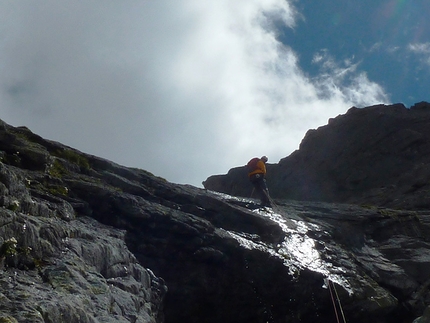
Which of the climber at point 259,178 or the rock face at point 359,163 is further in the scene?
the rock face at point 359,163

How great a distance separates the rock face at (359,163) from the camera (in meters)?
42.5

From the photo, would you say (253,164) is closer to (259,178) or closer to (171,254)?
(259,178)

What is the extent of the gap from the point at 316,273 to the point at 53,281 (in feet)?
43.0

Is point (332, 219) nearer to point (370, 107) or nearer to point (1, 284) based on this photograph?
point (1, 284)

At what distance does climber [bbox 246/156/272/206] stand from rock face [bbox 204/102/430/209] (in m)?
15.1

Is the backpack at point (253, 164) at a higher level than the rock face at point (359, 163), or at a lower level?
lower

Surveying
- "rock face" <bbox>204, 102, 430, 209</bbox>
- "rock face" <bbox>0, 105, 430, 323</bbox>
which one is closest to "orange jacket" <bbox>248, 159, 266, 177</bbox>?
"rock face" <bbox>0, 105, 430, 323</bbox>

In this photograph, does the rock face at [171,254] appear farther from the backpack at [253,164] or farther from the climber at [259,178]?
the backpack at [253,164]

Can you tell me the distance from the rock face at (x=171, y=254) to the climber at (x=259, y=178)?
1.28 metres

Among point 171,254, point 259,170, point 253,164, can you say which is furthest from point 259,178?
point 171,254

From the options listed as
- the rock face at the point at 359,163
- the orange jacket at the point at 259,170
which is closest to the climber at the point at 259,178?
the orange jacket at the point at 259,170

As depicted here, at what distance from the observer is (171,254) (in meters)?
19.6

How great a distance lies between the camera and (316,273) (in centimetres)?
2128

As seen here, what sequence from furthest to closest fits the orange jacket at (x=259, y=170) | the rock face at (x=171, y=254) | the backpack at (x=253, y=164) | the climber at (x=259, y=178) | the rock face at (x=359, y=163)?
1. the rock face at (x=359, y=163)
2. the backpack at (x=253, y=164)
3. the orange jacket at (x=259, y=170)
4. the climber at (x=259, y=178)
5. the rock face at (x=171, y=254)
